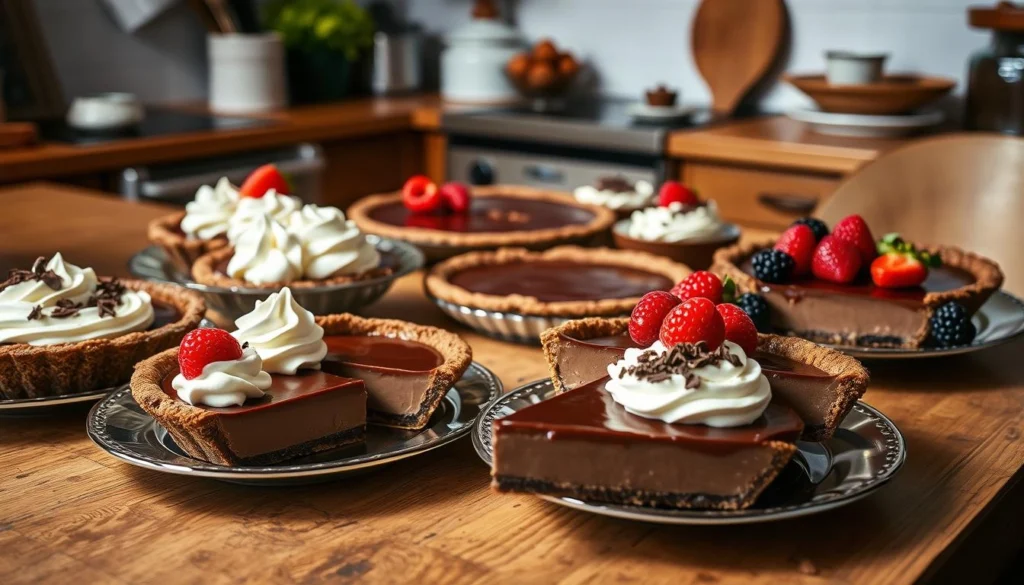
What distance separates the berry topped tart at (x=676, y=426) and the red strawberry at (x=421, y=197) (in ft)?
3.67

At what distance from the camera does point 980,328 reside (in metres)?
1.61

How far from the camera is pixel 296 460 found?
45.1 inches

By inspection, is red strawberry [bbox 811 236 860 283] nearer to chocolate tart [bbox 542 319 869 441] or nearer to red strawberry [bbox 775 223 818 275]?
red strawberry [bbox 775 223 818 275]

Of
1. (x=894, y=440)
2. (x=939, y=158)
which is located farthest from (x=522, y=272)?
(x=939, y=158)

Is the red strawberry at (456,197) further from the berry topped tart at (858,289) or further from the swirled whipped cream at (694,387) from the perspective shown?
the swirled whipped cream at (694,387)

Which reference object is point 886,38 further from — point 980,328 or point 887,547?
point 887,547

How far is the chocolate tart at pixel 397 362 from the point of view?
1226 millimetres

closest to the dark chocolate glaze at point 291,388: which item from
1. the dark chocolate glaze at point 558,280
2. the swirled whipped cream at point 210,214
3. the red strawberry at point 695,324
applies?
the red strawberry at point 695,324

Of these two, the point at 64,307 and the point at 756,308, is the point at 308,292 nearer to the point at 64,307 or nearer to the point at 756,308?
the point at 64,307

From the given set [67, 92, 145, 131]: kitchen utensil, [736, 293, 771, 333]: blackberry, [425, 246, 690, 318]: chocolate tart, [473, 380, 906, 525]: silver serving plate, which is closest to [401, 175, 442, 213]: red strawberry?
[425, 246, 690, 318]: chocolate tart

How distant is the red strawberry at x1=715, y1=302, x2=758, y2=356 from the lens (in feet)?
3.81

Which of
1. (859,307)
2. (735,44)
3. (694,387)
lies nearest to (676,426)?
(694,387)

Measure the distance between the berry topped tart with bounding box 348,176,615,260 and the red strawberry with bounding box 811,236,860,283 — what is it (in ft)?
1.93

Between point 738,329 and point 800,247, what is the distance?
18.4 inches
